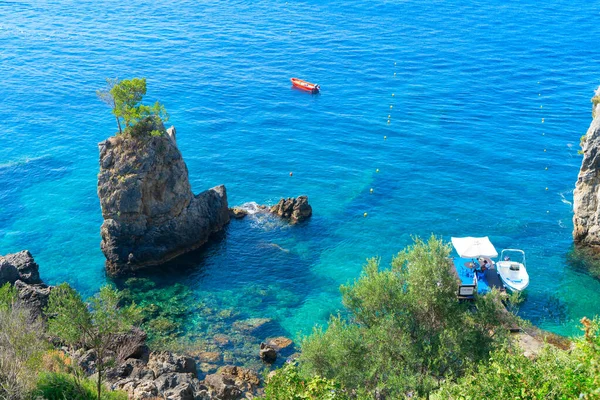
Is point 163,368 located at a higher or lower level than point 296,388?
lower

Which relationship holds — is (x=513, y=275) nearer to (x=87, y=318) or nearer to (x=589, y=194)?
(x=589, y=194)

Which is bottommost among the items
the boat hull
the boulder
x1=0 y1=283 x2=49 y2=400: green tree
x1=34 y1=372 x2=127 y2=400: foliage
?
the boulder

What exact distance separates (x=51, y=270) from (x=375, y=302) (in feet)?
118

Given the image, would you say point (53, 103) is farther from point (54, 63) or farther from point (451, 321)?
point (451, 321)

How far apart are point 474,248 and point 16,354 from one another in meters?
36.5

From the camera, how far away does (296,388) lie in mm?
22625

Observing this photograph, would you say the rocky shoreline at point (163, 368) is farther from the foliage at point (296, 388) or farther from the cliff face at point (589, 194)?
the cliff face at point (589, 194)

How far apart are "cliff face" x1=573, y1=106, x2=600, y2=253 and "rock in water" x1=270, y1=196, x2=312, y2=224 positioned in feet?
86.8

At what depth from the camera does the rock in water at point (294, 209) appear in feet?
199

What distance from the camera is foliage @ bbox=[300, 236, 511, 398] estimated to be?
28688 mm

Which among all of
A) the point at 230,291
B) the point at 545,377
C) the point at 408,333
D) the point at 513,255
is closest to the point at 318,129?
the point at 513,255

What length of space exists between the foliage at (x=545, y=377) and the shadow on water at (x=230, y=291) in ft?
74.1

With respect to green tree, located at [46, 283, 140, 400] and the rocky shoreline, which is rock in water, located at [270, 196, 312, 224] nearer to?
the rocky shoreline

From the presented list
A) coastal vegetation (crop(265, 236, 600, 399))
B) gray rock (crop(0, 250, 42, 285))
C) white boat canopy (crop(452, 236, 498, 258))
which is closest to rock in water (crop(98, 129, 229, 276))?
gray rock (crop(0, 250, 42, 285))
